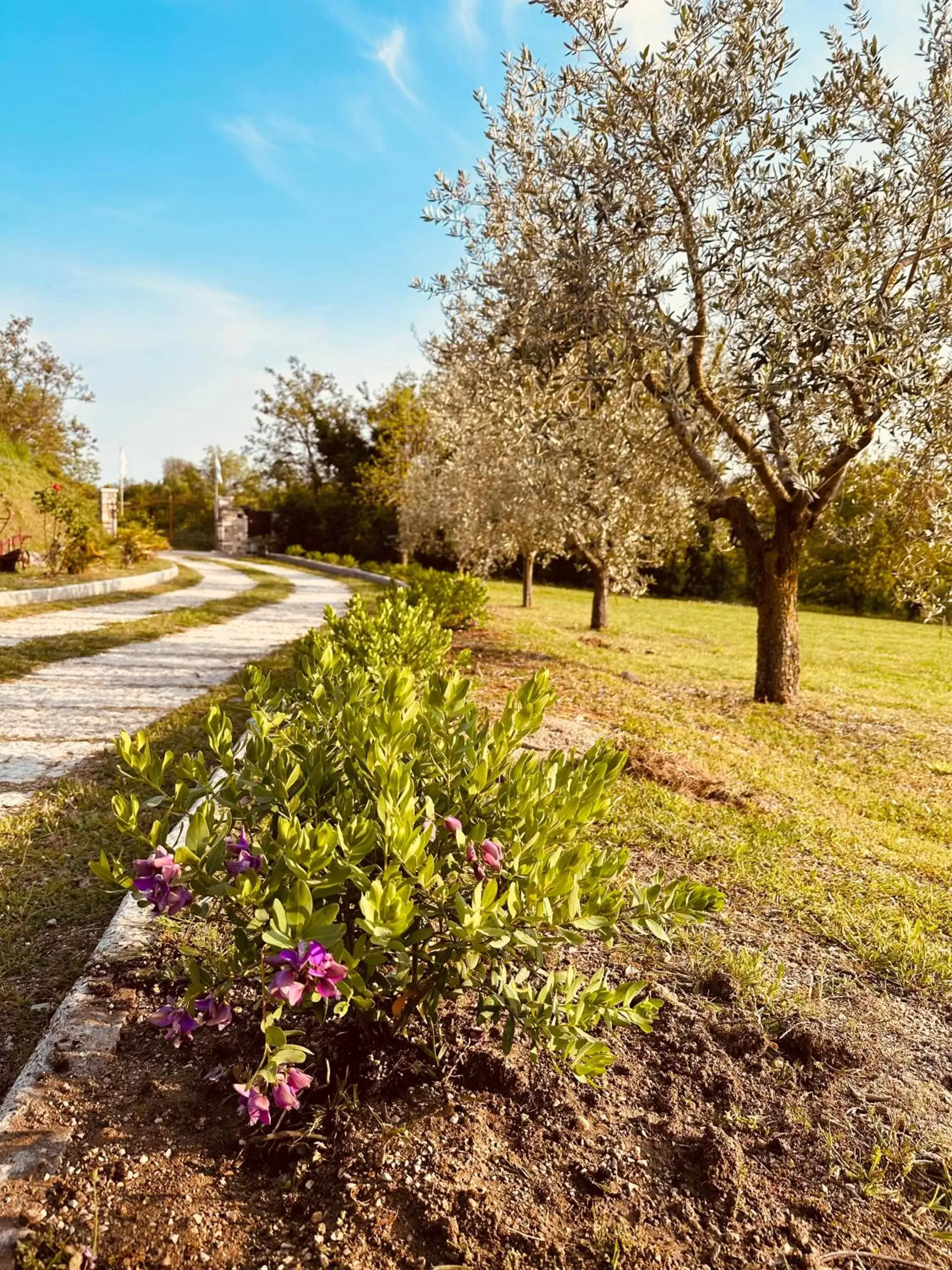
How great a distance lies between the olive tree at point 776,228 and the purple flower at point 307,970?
5.61 metres

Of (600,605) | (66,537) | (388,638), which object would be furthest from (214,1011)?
(66,537)

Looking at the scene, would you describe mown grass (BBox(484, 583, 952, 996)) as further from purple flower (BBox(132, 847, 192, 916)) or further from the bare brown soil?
purple flower (BBox(132, 847, 192, 916))

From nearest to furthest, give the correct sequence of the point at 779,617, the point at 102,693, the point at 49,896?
1. the point at 49,896
2. the point at 102,693
3. the point at 779,617

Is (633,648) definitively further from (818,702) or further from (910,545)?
(910,545)

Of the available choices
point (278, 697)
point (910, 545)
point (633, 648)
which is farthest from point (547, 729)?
point (633, 648)

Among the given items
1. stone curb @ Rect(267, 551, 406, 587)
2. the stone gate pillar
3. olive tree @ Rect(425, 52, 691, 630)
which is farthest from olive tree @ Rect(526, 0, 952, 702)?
the stone gate pillar

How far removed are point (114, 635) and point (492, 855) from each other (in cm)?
974

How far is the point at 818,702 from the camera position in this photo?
9547 millimetres

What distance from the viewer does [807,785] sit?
5.88 meters

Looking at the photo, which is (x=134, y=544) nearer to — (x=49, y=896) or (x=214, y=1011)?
(x=49, y=896)

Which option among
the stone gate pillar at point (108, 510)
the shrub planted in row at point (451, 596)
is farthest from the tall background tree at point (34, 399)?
the shrub planted in row at point (451, 596)

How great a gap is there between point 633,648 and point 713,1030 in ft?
39.4

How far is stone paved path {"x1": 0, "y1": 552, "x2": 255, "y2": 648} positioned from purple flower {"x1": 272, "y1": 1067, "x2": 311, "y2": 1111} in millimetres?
8730

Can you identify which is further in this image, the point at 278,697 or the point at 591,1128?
the point at 278,697
